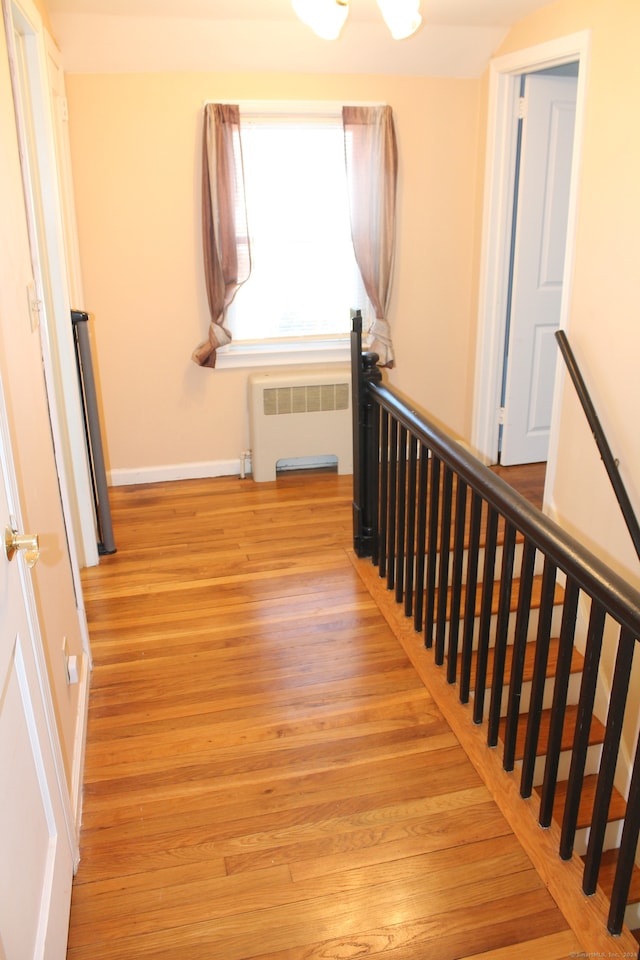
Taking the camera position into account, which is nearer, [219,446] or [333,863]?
[333,863]

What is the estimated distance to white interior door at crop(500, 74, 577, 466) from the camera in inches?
156

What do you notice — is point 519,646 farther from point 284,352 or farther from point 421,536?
point 284,352

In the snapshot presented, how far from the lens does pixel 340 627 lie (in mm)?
2854

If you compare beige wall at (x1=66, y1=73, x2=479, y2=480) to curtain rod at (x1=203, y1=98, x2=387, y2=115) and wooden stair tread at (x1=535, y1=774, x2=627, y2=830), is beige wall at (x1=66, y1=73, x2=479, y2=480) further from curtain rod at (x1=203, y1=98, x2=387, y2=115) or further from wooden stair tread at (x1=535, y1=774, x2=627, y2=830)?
wooden stair tread at (x1=535, y1=774, x2=627, y2=830)

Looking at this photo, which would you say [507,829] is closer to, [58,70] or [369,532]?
[369,532]

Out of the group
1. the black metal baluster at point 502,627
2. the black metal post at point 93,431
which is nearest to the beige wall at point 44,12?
the black metal post at point 93,431

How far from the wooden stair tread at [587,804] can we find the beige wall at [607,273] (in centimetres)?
86

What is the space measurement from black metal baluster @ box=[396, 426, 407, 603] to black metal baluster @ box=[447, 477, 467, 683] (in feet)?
1.54

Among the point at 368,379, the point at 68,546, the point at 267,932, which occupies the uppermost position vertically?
the point at 368,379

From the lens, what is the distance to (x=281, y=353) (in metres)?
4.42

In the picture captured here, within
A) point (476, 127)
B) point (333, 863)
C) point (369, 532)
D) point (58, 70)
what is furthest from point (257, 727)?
point (476, 127)

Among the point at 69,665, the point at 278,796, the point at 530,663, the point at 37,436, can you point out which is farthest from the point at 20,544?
the point at 530,663

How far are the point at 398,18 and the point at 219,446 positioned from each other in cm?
263

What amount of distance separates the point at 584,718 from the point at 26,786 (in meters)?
1.16
